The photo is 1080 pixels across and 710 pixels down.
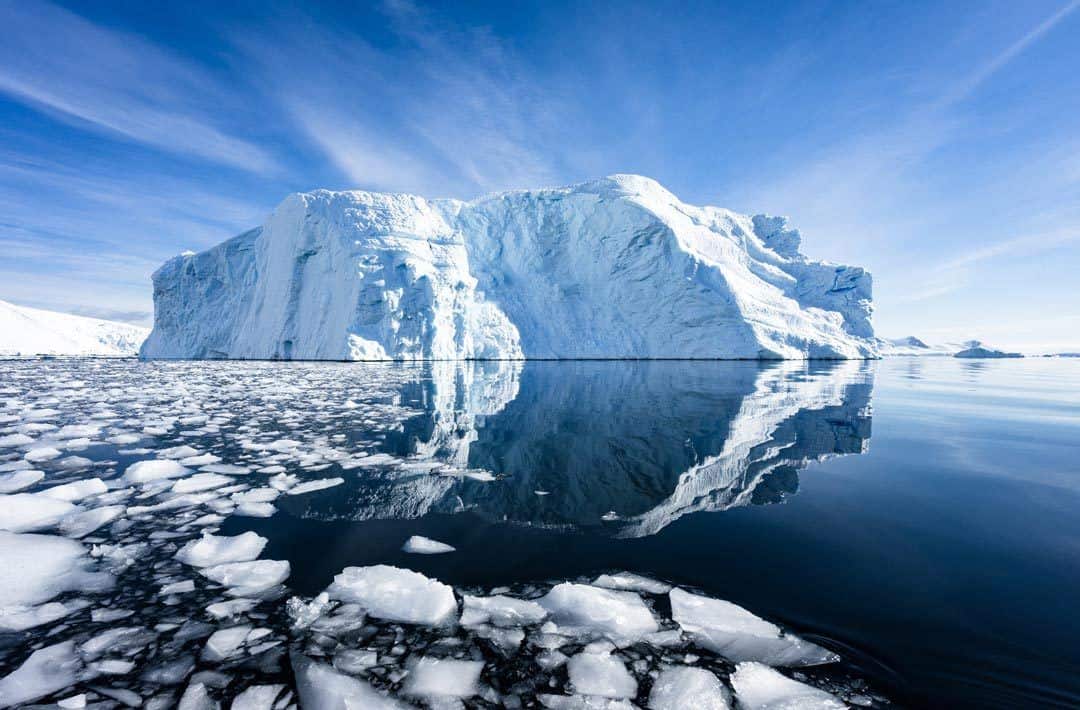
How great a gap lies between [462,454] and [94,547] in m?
3.14

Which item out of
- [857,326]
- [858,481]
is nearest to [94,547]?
[858,481]

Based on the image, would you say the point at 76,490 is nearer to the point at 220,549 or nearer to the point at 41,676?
the point at 220,549

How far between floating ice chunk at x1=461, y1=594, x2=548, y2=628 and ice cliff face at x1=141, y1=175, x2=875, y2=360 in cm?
2826

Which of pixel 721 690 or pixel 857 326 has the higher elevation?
pixel 857 326

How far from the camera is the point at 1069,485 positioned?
167 inches

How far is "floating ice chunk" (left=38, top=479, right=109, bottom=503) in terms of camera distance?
343 cm

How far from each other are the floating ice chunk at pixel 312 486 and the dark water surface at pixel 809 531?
15cm

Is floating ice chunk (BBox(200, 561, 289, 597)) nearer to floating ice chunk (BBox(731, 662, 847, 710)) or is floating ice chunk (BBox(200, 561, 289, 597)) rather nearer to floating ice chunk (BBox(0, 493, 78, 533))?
floating ice chunk (BBox(0, 493, 78, 533))

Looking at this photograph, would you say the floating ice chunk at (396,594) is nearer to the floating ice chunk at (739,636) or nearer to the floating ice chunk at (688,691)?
the floating ice chunk at (688,691)

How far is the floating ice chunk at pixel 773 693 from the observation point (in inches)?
60.5

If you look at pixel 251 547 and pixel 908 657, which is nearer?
pixel 908 657

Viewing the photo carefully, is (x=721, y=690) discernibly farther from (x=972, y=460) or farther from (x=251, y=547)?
(x=972, y=460)

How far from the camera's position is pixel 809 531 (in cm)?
311

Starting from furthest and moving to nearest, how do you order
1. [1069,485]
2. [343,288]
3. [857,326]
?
[857,326] → [343,288] → [1069,485]
